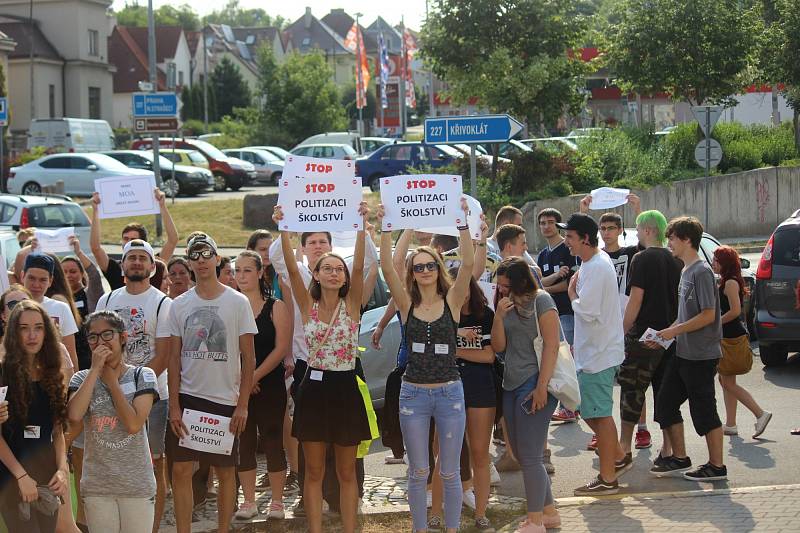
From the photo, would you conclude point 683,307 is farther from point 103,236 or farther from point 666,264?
point 103,236

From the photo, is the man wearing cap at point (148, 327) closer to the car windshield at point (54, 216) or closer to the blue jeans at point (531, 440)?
the blue jeans at point (531, 440)

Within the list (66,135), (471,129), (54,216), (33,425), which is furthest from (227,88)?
(33,425)

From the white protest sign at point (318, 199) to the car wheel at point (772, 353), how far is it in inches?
277

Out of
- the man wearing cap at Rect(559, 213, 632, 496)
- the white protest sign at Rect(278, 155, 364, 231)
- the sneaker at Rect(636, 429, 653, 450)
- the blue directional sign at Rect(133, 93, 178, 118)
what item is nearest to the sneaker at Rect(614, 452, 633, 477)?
the man wearing cap at Rect(559, 213, 632, 496)

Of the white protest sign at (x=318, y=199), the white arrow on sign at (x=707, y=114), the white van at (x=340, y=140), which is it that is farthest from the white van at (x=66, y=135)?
the white protest sign at (x=318, y=199)

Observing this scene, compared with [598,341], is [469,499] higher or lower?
lower

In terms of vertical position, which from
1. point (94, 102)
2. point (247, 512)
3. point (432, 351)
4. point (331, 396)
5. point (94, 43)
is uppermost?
point (94, 43)

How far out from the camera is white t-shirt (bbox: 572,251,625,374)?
7.92 m

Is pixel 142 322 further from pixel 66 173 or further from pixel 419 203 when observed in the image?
pixel 66 173

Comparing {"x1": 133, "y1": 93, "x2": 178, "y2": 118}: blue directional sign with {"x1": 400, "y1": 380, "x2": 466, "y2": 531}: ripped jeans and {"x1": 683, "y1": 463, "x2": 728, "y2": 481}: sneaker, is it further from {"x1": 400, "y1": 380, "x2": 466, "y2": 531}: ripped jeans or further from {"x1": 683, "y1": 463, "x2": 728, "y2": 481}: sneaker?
{"x1": 400, "y1": 380, "x2": 466, "y2": 531}: ripped jeans

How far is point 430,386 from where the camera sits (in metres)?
6.84

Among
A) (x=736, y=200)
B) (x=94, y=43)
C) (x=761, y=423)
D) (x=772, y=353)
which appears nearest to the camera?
(x=761, y=423)

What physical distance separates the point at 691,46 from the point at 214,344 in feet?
76.8

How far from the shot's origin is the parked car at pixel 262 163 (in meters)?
45.3
